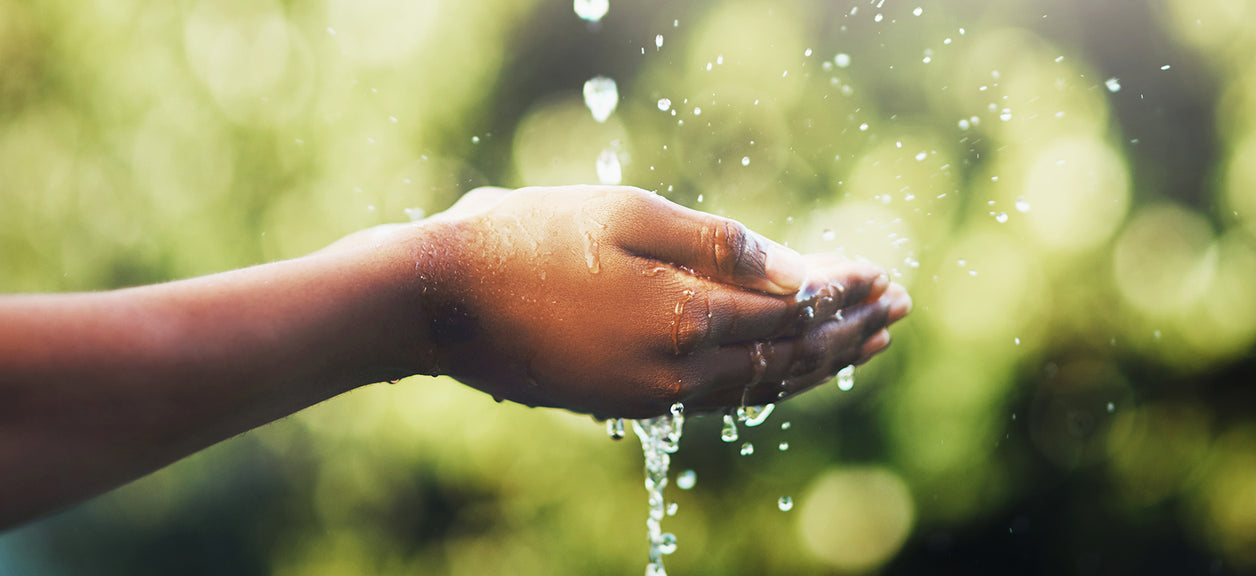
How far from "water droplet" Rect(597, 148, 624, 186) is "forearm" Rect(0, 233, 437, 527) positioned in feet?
4.63

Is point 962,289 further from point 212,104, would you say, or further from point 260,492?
point 212,104

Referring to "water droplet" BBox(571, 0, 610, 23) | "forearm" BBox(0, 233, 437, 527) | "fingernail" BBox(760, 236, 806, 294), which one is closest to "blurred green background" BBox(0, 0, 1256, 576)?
"water droplet" BBox(571, 0, 610, 23)

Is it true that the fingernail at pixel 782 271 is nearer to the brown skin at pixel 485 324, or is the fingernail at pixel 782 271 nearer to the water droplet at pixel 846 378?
the brown skin at pixel 485 324

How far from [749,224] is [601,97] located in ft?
2.08

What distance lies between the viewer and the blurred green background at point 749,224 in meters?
2.18

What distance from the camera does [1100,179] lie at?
2262 mm

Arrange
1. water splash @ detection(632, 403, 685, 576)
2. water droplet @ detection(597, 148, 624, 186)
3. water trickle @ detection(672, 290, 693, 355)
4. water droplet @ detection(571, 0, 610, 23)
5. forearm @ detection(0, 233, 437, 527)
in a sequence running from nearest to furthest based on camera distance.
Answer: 1. forearm @ detection(0, 233, 437, 527)
2. water trickle @ detection(672, 290, 693, 355)
3. water splash @ detection(632, 403, 685, 576)
4. water droplet @ detection(571, 0, 610, 23)
5. water droplet @ detection(597, 148, 624, 186)

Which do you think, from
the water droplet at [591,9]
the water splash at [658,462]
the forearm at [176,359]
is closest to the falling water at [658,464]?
the water splash at [658,462]

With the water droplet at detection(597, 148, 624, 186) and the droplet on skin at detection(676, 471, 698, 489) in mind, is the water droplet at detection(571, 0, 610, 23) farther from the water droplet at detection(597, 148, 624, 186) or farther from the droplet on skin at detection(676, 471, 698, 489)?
the droplet on skin at detection(676, 471, 698, 489)

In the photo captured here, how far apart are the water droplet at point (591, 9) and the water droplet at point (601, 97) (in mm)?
181

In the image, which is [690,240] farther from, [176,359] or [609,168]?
[609,168]

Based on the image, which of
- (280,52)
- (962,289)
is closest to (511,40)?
(280,52)

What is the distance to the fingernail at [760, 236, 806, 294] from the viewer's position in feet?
2.95

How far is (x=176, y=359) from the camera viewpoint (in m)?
0.68
